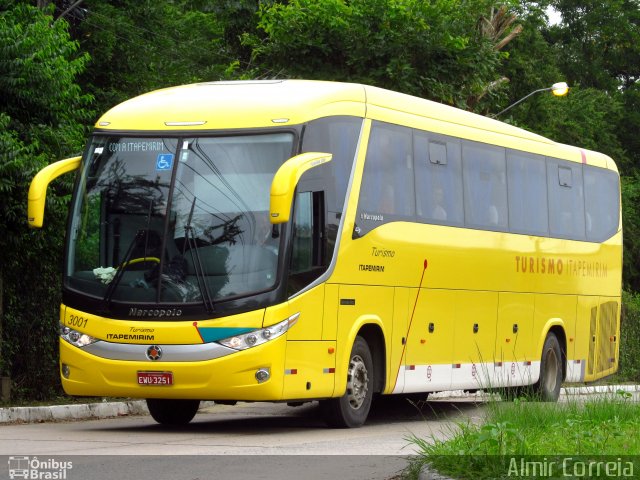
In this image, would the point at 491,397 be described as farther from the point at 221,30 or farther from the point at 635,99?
the point at 635,99

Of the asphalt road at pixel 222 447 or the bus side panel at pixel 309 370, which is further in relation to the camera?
the bus side panel at pixel 309 370

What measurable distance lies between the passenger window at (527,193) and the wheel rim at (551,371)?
1884 millimetres

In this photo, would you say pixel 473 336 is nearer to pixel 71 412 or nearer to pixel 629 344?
pixel 71 412

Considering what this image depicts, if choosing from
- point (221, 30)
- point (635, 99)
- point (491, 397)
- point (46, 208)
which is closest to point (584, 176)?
point (46, 208)

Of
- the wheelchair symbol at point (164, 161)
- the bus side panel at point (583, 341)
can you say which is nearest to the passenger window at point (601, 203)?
the bus side panel at point (583, 341)

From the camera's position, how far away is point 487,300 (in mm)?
18688

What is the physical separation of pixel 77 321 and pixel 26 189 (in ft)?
9.06

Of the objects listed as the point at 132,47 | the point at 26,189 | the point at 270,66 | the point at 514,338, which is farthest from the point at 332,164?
the point at 270,66

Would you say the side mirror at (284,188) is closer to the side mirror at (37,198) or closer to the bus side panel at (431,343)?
the side mirror at (37,198)

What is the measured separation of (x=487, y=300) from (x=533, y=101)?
101 ft

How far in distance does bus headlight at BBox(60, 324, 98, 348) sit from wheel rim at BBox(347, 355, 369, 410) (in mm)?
2823

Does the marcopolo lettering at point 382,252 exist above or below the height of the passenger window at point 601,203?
below

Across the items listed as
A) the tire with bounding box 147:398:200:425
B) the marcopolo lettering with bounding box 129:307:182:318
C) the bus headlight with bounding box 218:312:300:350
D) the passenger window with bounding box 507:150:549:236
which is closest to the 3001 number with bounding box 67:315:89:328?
the marcopolo lettering with bounding box 129:307:182:318

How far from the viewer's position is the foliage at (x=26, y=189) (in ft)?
53.7
